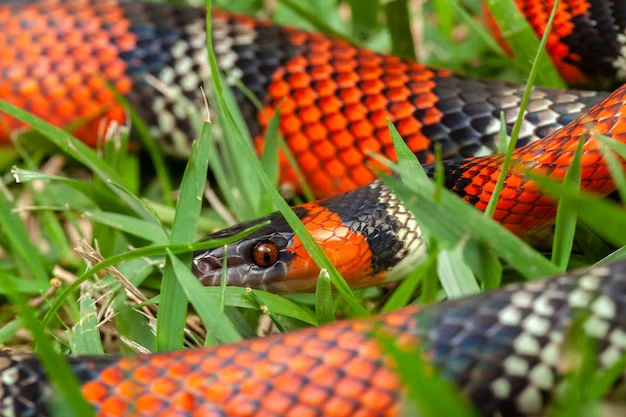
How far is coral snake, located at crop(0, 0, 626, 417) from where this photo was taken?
1.64m

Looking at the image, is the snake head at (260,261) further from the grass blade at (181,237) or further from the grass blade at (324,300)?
the grass blade at (324,300)

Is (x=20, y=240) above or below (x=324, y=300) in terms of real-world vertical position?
above

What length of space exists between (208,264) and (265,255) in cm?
19

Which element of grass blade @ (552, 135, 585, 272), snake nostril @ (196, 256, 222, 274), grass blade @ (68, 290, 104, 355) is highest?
snake nostril @ (196, 256, 222, 274)

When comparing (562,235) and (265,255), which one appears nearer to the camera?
(562,235)

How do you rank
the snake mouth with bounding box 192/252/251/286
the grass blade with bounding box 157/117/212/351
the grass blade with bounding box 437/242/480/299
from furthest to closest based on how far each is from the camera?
the snake mouth with bounding box 192/252/251/286, the grass blade with bounding box 157/117/212/351, the grass blade with bounding box 437/242/480/299

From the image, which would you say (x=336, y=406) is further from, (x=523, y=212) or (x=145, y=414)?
(x=523, y=212)

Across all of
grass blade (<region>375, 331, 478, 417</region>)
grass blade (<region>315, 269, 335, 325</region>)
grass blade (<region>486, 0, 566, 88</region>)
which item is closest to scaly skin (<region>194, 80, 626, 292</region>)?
grass blade (<region>315, 269, 335, 325</region>)

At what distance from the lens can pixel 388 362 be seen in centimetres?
160

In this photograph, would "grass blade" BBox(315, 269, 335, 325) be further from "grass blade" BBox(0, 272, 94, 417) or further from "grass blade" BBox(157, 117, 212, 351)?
"grass blade" BBox(0, 272, 94, 417)

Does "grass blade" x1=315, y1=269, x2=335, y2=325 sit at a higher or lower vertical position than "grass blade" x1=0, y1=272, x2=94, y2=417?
lower

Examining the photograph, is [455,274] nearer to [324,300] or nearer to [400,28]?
[324,300]

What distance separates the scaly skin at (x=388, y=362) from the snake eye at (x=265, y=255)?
2.32ft

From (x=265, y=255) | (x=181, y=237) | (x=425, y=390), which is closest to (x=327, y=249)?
(x=265, y=255)
